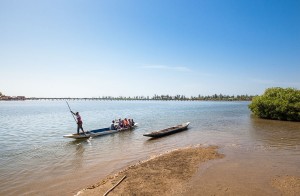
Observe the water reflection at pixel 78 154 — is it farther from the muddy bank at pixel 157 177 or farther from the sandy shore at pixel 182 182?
the sandy shore at pixel 182 182

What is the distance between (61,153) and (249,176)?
1307 cm

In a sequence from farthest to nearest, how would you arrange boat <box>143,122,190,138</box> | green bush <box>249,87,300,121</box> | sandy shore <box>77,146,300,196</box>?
green bush <box>249,87,300,121</box>, boat <box>143,122,190,138</box>, sandy shore <box>77,146,300,196</box>

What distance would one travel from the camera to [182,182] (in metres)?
10.1

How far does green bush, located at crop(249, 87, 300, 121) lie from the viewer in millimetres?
34750

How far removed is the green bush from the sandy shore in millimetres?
28207

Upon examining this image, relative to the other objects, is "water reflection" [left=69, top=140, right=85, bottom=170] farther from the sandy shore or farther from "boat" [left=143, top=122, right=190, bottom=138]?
"boat" [left=143, top=122, right=190, bottom=138]

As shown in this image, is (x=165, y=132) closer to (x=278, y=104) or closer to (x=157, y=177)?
(x=157, y=177)

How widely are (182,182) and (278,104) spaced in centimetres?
3283

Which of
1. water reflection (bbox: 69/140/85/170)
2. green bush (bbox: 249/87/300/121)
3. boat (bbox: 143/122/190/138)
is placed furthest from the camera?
green bush (bbox: 249/87/300/121)

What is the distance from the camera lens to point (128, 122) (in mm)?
30109

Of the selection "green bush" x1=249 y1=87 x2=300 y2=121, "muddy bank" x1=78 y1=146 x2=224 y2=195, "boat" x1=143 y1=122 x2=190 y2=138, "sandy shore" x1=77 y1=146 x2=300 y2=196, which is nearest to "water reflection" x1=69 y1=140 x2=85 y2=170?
"muddy bank" x1=78 y1=146 x2=224 y2=195

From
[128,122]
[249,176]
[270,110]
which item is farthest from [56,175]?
[270,110]

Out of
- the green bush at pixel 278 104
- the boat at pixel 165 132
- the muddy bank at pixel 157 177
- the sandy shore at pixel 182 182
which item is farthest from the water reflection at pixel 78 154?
the green bush at pixel 278 104

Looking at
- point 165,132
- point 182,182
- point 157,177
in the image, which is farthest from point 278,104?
point 157,177
